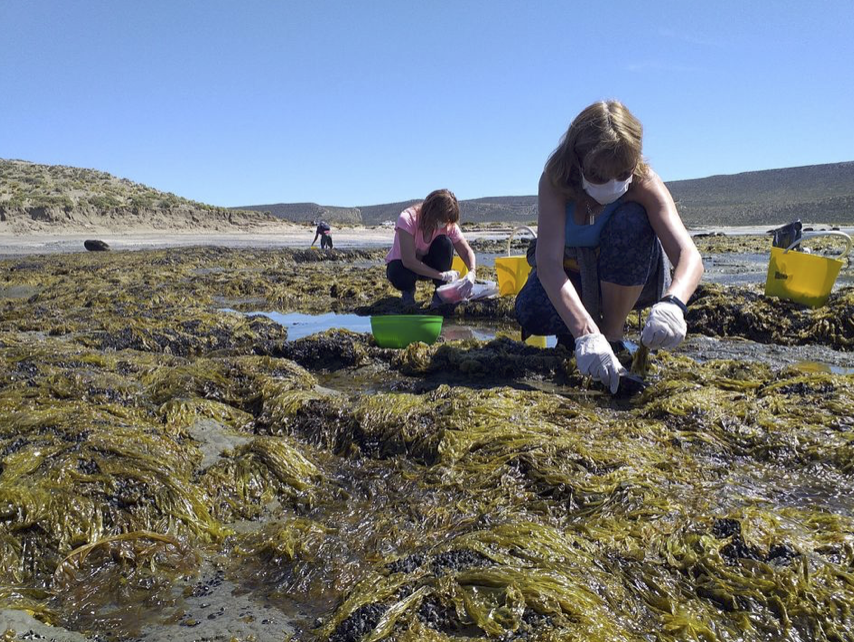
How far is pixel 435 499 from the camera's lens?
2.25 meters

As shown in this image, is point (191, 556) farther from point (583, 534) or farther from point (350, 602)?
point (583, 534)

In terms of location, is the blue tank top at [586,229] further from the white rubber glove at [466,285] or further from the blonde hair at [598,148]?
the white rubber glove at [466,285]

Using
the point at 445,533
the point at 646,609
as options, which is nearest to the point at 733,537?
the point at 646,609

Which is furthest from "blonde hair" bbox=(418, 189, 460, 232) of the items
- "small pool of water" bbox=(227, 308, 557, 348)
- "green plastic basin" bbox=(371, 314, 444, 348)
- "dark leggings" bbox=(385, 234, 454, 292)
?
"green plastic basin" bbox=(371, 314, 444, 348)

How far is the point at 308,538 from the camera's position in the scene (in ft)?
6.52

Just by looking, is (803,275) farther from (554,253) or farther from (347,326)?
(347,326)

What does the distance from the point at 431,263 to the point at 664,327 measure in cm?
362

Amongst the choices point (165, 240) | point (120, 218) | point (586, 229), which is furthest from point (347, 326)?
point (120, 218)

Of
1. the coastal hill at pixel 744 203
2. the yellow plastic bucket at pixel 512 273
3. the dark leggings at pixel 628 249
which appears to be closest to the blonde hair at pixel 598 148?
the dark leggings at pixel 628 249

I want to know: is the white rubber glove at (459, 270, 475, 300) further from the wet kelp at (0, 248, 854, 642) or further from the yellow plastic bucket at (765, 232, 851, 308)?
the yellow plastic bucket at (765, 232, 851, 308)

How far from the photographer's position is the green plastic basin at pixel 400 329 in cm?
450

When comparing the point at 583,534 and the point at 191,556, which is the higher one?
the point at 583,534

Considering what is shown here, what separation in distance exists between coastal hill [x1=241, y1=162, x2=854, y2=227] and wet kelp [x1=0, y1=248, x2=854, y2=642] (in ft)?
160

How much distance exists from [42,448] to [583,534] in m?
1.88
